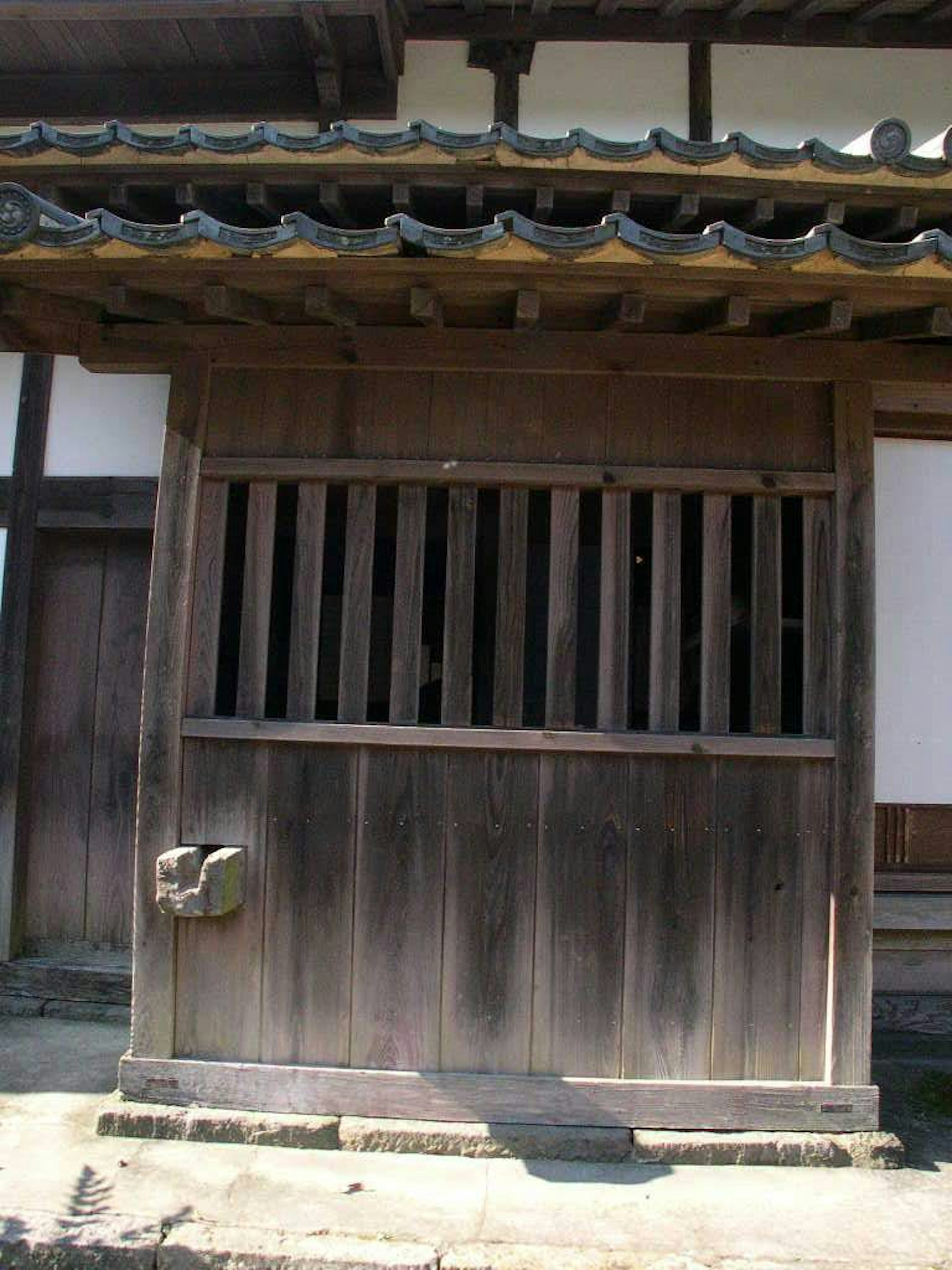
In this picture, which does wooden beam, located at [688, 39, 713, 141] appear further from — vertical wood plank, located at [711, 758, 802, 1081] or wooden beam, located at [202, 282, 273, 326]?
vertical wood plank, located at [711, 758, 802, 1081]

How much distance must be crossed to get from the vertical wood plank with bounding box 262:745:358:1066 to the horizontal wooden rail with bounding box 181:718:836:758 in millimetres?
89

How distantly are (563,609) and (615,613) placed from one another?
0.72 ft

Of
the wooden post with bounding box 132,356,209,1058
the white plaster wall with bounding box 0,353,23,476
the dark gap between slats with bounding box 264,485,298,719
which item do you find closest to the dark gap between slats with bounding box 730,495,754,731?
the dark gap between slats with bounding box 264,485,298,719

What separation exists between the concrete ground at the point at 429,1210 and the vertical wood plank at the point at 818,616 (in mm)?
1779

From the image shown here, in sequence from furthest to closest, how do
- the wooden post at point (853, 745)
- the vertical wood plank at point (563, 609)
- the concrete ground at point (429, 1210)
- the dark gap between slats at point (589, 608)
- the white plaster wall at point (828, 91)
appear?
the white plaster wall at point (828, 91) → the dark gap between slats at point (589, 608) → the vertical wood plank at point (563, 609) → the wooden post at point (853, 745) → the concrete ground at point (429, 1210)

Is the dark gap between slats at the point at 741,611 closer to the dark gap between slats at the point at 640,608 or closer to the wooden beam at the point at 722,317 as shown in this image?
the dark gap between slats at the point at 640,608

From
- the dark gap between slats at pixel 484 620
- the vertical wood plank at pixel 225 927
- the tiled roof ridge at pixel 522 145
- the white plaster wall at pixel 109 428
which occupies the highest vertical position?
the tiled roof ridge at pixel 522 145

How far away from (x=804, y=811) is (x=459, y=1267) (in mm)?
2131

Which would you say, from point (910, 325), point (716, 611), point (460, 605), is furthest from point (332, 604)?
point (910, 325)

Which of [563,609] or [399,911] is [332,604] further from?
[399,911]

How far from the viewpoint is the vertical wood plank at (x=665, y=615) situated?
3996mm

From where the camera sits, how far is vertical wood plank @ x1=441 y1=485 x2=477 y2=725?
3.99 m

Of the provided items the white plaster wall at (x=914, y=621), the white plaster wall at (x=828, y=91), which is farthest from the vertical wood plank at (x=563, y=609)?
the white plaster wall at (x=828, y=91)

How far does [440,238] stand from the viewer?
3.25 m
